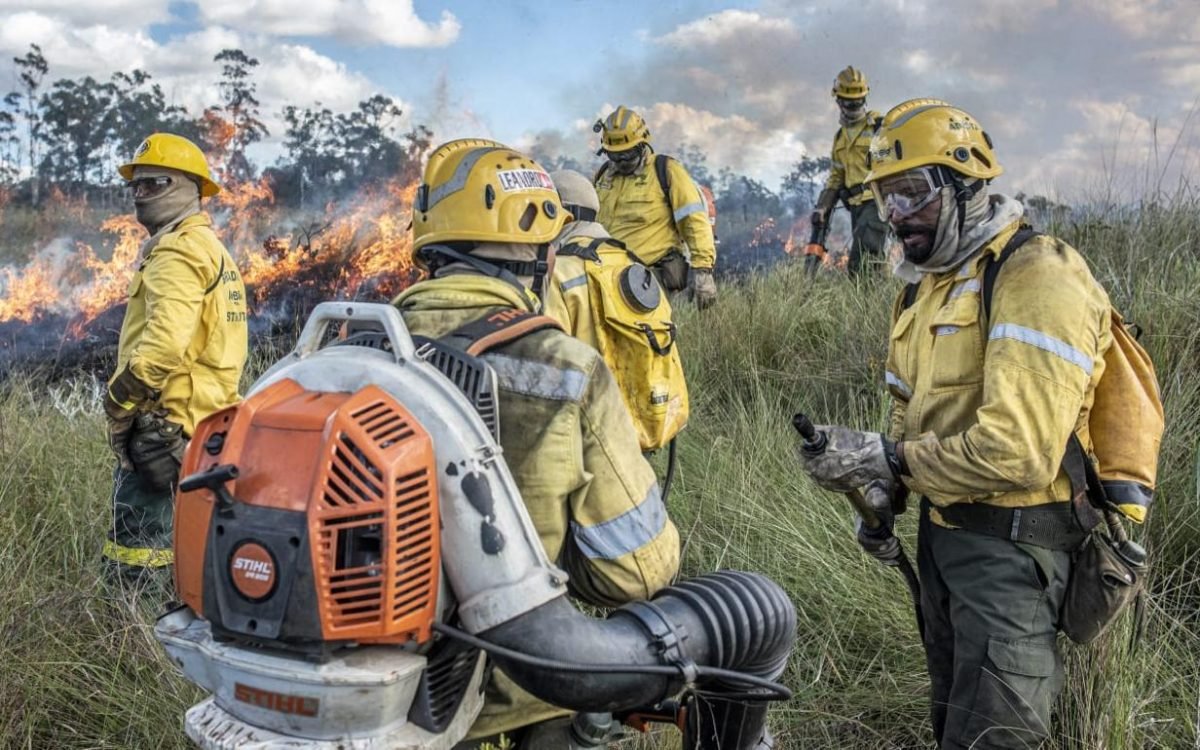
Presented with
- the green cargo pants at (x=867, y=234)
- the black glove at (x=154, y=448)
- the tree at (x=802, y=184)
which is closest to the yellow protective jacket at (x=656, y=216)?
the green cargo pants at (x=867, y=234)

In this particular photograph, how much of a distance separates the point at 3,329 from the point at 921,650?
33.1 ft

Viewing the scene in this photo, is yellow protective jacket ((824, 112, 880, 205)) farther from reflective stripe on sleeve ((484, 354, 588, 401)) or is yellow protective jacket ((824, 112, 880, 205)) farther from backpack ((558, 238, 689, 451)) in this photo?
reflective stripe on sleeve ((484, 354, 588, 401))

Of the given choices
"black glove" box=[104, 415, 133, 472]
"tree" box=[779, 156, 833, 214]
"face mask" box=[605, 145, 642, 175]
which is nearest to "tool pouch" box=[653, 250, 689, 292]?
"face mask" box=[605, 145, 642, 175]

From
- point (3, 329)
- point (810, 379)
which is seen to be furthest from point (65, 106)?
point (810, 379)

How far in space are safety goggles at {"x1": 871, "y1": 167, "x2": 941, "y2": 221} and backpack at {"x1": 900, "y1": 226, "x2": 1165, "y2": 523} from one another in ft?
0.85

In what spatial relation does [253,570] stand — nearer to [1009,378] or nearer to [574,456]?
[574,456]

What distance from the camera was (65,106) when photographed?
40.8 feet

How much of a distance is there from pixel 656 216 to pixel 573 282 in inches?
139

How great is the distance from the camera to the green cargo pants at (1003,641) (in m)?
2.70

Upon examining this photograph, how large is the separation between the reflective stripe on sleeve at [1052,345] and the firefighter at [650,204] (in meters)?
5.16

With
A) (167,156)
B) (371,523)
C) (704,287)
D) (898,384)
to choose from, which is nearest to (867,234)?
(704,287)

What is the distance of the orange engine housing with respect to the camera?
1.56 m

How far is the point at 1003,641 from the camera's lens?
2707 mm

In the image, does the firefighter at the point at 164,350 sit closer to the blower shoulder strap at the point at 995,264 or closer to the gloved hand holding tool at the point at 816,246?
the blower shoulder strap at the point at 995,264
